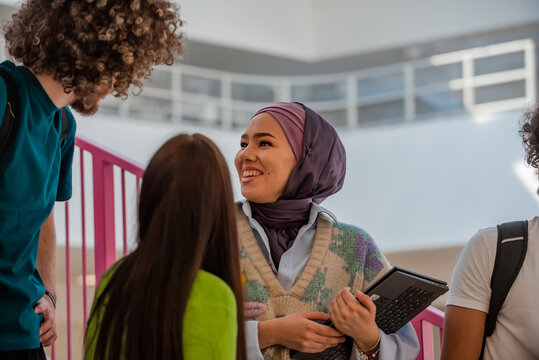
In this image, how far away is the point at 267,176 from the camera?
97.0 inches

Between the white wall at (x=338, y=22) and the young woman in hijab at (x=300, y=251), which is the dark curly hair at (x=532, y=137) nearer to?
the young woman in hijab at (x=300, y=251)

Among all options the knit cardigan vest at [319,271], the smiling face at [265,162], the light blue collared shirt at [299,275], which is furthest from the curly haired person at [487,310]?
the smiling face at [265,162]

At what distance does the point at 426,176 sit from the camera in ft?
31.5

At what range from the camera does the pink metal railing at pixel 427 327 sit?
2.68 metres

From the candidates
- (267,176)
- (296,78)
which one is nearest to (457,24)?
(296,78)

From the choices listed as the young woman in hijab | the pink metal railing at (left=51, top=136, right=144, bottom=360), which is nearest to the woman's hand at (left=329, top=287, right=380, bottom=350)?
the young woman in hijab

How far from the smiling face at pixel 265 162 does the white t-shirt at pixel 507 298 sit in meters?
0.59

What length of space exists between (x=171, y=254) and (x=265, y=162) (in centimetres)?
87

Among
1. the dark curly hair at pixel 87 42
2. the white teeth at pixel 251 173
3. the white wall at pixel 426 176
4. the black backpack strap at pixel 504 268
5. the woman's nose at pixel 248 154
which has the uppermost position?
the dark curly hair at pixel 87 42

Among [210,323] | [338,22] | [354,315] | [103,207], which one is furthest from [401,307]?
[338,22]

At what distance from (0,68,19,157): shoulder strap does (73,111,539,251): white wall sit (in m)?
6.93

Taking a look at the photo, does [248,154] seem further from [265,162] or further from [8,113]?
[8,113]

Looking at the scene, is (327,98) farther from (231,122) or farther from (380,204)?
(380,204)

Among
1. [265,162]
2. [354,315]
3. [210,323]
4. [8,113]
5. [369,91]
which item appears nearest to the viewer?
[210,323]
